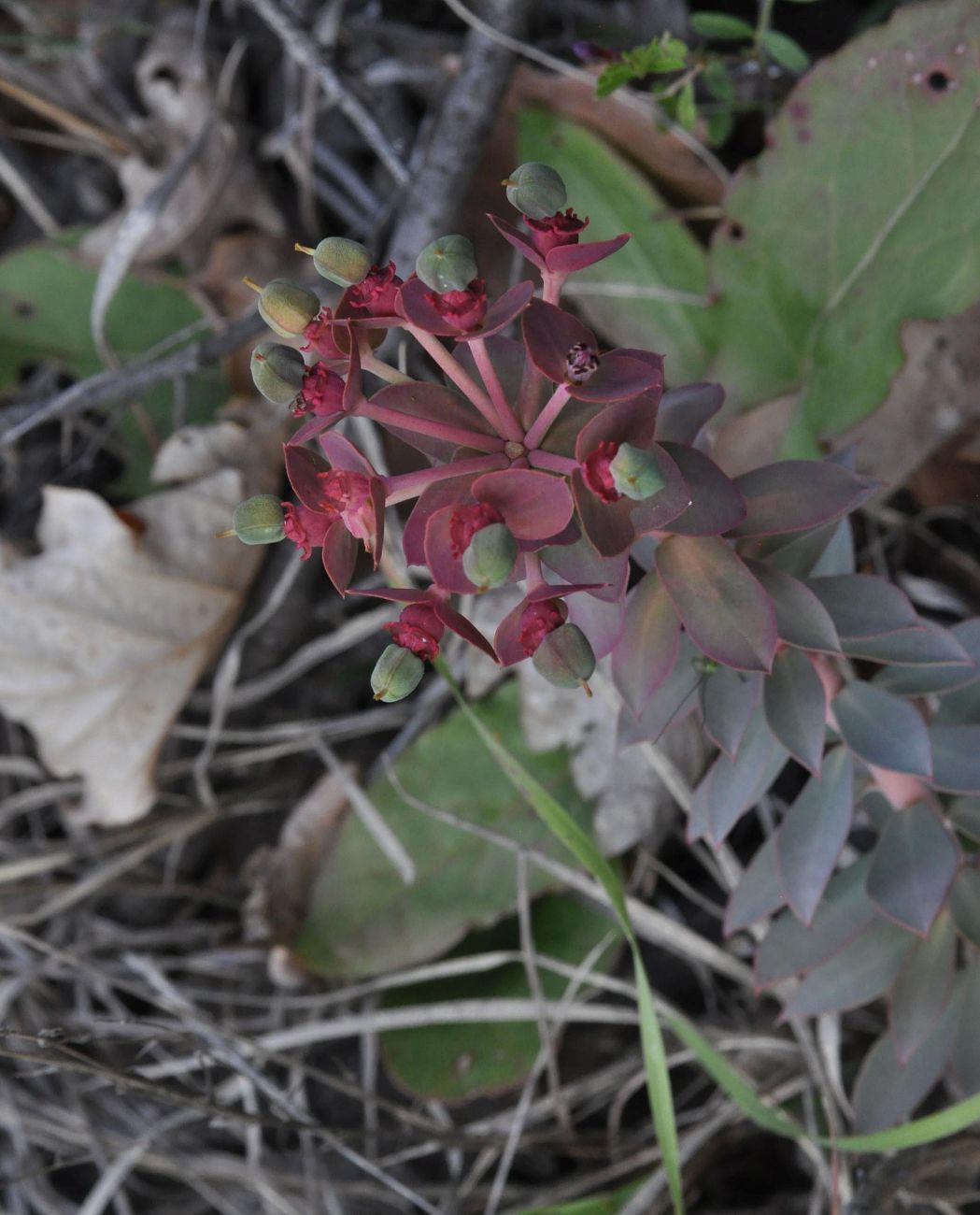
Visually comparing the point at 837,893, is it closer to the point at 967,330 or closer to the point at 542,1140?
the point at 542,1140

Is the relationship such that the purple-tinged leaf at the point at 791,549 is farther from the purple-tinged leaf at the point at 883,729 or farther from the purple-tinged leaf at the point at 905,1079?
the purple-tinged leaf at the point at 905,1079

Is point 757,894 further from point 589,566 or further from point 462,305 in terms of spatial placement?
point 462,305

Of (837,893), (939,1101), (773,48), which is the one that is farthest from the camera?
(939,1101)

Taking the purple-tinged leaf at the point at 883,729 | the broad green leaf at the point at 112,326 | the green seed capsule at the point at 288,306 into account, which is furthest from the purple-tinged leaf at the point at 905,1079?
the broad green leaf at the point at 112,326

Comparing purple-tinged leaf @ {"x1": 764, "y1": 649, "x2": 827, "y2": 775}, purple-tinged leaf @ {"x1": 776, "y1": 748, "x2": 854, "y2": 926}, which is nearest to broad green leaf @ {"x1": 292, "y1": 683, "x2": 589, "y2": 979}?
purple-tinged leaf @ {"x1": 776, "y1": 748, "x2": 854, "y2": 926}

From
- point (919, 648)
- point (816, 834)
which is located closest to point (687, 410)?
point (919, 648)

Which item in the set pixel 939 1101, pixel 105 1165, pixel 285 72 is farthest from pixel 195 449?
pixel 939 1101

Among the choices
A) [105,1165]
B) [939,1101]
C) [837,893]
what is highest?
[837,893]

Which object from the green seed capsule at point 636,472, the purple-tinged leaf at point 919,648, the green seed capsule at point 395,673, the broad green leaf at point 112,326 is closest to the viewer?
the green seed capsule at point 636,472
